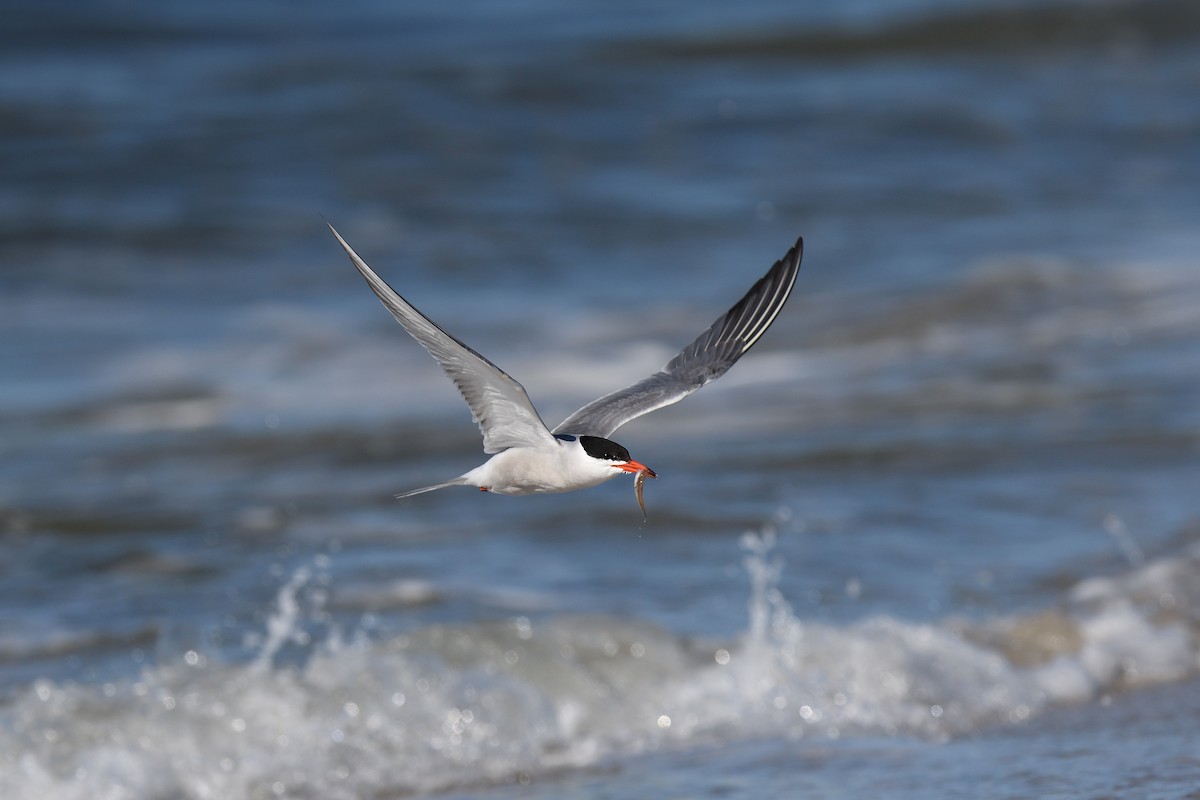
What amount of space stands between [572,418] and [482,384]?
0.71 metres

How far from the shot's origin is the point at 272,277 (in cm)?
1334

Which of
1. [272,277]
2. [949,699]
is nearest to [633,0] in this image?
[272,277]

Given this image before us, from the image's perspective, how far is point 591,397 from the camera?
10406 mm

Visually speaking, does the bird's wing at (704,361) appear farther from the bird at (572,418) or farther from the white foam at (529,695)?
the white foam at (529,695)

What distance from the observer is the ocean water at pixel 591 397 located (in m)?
5.78

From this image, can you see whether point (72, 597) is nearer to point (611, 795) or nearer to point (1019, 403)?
point (611, 795)

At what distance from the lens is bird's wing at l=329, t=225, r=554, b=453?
13.2 feet

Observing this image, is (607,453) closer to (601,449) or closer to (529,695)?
(601,449)

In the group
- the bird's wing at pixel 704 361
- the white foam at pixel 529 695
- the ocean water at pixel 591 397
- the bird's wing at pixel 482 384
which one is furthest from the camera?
the ocean water at pixel 591 397

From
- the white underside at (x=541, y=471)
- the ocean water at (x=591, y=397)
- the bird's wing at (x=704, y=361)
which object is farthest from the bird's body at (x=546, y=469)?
the ocean water at (x=591, y=397)

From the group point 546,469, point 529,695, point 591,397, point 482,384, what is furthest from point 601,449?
point 591,397

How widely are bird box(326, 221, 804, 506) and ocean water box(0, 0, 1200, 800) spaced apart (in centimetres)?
125

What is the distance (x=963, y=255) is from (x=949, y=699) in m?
7.97

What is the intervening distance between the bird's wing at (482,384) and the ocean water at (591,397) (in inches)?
53.0
